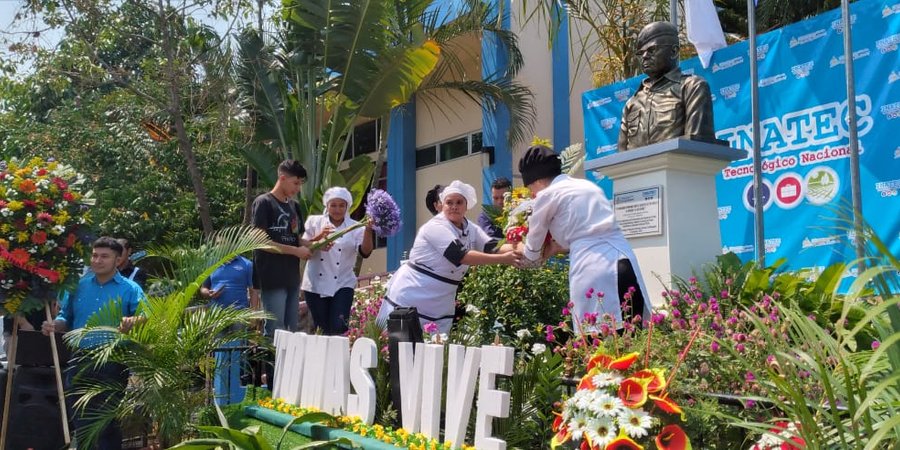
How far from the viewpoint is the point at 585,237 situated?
4.87 metres

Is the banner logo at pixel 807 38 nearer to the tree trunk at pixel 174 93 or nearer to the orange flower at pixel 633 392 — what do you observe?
the orange flower at pixel 633 392

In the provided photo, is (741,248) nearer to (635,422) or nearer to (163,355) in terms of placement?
(163,355)

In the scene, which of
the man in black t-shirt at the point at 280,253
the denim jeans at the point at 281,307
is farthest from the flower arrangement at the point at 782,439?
the denim jeans at the point at 281,307

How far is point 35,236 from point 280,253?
1720 mm

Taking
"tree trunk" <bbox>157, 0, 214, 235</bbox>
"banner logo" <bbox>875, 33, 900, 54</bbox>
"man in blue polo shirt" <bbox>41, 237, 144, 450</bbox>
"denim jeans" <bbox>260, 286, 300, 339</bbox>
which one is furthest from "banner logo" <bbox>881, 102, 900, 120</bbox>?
"tree trunk" <bbox>157, 0, 214, 235</bbox>

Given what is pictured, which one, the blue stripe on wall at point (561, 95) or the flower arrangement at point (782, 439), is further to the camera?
the blue stripe on wall at point (561, 95)

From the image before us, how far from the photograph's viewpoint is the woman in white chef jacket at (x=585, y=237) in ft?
15.4

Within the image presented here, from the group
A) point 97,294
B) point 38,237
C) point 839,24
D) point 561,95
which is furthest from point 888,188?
point 561,95

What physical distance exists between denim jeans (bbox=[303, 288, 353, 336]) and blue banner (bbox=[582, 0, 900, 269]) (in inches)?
167

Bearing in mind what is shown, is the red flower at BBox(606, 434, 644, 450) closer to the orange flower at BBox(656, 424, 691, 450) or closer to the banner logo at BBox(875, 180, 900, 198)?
the orange flower at BBox(656, 424, 691, 450)

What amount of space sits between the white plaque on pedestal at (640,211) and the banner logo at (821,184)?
303cm

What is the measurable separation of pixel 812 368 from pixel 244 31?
12.1 metres

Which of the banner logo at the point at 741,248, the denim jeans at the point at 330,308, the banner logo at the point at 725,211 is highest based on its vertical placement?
the banner logo at the point at 725,211

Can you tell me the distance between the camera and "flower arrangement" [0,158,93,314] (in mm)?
5738
